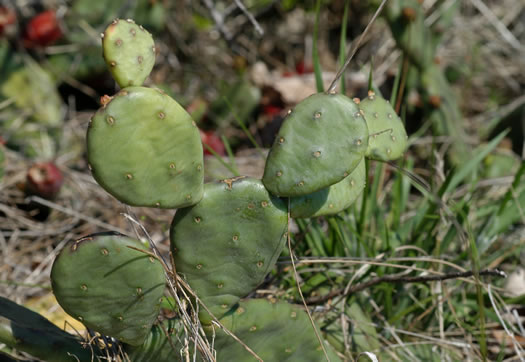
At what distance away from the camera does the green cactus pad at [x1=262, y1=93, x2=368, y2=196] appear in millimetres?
961

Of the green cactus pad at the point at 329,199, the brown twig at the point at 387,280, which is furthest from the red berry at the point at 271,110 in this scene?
the green cactus pad at the point at 329,199

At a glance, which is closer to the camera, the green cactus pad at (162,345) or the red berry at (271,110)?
the green cactus pad at (162,345)

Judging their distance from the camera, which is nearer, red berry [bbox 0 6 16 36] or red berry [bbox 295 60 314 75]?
red berry [bbox 0 6 16 36]

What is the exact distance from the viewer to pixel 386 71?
2.57m

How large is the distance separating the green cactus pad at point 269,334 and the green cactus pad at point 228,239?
6 cm

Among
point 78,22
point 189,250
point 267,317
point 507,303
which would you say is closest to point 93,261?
point 189,250

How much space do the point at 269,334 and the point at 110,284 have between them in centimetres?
37

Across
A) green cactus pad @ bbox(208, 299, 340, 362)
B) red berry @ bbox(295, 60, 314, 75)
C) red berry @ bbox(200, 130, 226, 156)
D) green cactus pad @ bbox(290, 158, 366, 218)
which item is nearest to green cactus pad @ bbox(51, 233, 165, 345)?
green cactus pad @ bbox(208, 299, 340, 362)

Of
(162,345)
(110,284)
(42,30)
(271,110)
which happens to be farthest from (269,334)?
(42,30)

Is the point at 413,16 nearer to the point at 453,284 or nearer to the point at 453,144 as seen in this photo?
the point at 453,144

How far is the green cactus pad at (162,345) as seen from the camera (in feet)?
3.57

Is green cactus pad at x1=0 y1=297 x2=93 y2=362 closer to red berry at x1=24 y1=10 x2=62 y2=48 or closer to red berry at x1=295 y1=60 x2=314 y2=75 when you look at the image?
red berry at x1=24 y1=10 x2=62 y2=48

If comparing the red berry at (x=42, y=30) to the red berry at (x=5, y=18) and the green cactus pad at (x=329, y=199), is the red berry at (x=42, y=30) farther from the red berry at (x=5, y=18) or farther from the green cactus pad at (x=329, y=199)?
the green cactus pad at (x=329, y=199)

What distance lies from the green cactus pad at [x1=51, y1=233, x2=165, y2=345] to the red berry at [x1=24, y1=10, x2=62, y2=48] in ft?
5.40
